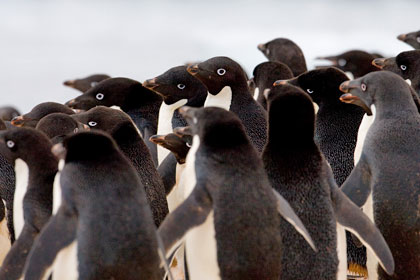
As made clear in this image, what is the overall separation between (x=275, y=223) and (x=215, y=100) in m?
1.85

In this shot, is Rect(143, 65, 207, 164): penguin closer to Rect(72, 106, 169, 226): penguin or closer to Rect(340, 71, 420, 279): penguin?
Rect(72, 106, 169, 226): penguin

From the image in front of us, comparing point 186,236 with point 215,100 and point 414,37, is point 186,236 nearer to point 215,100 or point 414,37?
point 215,100

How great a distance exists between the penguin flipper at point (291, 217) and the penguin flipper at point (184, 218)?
0.85 feet

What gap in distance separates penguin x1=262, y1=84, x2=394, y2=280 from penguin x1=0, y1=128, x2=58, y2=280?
875mm

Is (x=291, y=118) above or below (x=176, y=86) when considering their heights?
above

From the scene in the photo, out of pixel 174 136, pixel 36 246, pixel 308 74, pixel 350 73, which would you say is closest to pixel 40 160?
pixel 36 246

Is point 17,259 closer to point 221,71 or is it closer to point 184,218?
point 184,218

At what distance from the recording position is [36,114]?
4.85 m

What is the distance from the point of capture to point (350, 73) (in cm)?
664

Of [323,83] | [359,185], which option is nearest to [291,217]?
[359,185]

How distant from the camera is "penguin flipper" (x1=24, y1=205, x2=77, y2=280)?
2979 mm

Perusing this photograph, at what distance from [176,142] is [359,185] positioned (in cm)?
101

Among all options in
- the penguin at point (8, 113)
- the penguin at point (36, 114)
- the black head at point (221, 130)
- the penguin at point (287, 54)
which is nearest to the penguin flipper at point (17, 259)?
the black head at point (221, 130)

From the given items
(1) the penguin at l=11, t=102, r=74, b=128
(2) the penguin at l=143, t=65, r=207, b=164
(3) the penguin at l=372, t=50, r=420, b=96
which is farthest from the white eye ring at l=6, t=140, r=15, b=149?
(3) the penguin at l=372, t=50, r=420, b=96
